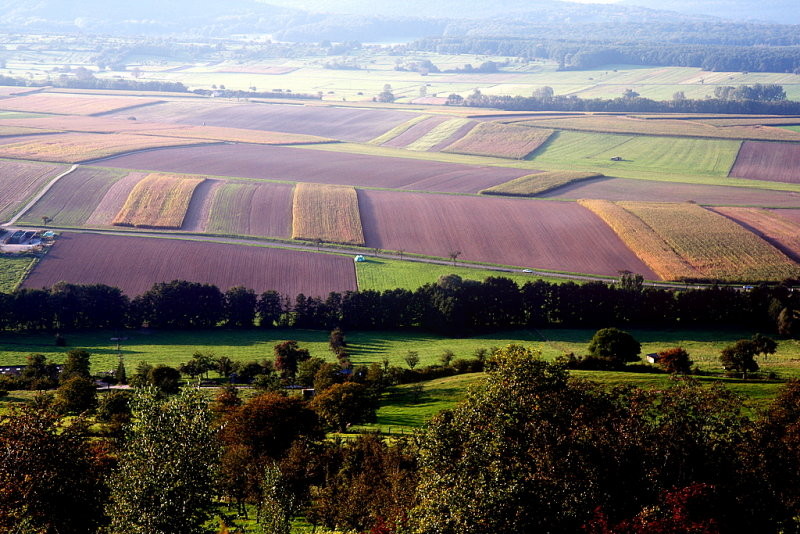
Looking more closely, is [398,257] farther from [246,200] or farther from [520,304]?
[246,200]

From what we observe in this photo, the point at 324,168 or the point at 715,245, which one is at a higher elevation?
the point at 324,168

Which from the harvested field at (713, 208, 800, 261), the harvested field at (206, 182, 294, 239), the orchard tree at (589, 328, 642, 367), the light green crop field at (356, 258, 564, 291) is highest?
the harvested field at (206, 182, 294, 239)

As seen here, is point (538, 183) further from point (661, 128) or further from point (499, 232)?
point (661, 128)

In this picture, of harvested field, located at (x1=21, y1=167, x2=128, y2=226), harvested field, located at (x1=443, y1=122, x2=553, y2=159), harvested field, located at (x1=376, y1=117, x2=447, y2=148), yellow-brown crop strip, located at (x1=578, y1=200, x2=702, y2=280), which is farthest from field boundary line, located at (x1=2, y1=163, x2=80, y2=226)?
yellow-brown crop strip, located at (x1=578, y1=200, x2=702, y2=280)

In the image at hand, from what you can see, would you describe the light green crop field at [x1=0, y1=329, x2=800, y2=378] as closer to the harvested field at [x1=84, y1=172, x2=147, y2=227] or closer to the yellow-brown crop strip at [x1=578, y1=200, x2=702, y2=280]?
the yellow-brown crop strip at [x1=578, y1=200, x2=702, y2=280]

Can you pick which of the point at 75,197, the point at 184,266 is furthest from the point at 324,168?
the point at 184,266

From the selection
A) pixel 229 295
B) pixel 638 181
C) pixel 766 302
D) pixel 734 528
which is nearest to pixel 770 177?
pixel 638 181
